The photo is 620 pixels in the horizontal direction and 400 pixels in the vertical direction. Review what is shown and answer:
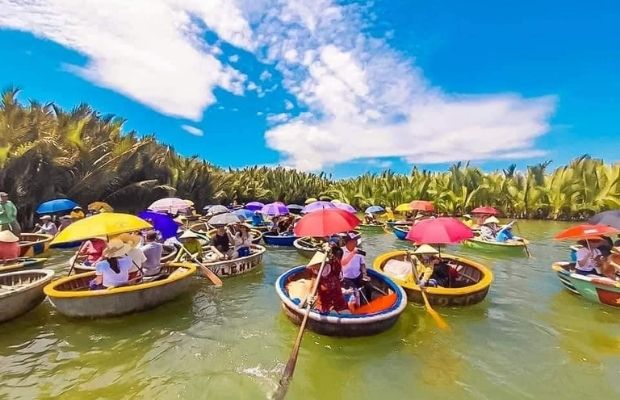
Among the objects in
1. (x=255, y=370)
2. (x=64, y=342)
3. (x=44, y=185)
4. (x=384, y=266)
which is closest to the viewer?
(x=255, y=370)

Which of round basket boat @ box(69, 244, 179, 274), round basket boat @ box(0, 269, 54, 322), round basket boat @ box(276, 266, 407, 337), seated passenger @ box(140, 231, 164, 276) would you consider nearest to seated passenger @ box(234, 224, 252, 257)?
round basket boat @ box(69, 244, 179, 274)

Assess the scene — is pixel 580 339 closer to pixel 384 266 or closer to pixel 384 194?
pixel 384 266

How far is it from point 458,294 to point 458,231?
1478 millimetres

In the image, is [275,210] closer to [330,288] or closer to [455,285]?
[455,285]

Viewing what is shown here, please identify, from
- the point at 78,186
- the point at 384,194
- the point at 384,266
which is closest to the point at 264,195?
the point at 384,194

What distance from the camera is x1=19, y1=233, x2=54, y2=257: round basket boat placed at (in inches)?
540

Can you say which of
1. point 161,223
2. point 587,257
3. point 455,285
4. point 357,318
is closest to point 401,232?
point 455,285

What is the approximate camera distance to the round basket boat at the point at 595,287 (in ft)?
30.5

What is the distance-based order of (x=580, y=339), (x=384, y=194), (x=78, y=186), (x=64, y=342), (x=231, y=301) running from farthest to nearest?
(x=384, y=194), (x=78, y=186), (x=231, y=301), (x=580, y=339), (x=64, y=342)

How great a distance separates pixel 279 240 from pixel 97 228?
466 inches

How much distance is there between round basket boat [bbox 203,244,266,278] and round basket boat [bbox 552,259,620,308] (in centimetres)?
948

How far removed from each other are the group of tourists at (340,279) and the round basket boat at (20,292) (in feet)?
20.0

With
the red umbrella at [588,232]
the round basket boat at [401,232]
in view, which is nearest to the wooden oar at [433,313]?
the red umbrella at [588,232]

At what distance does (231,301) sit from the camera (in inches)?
417
